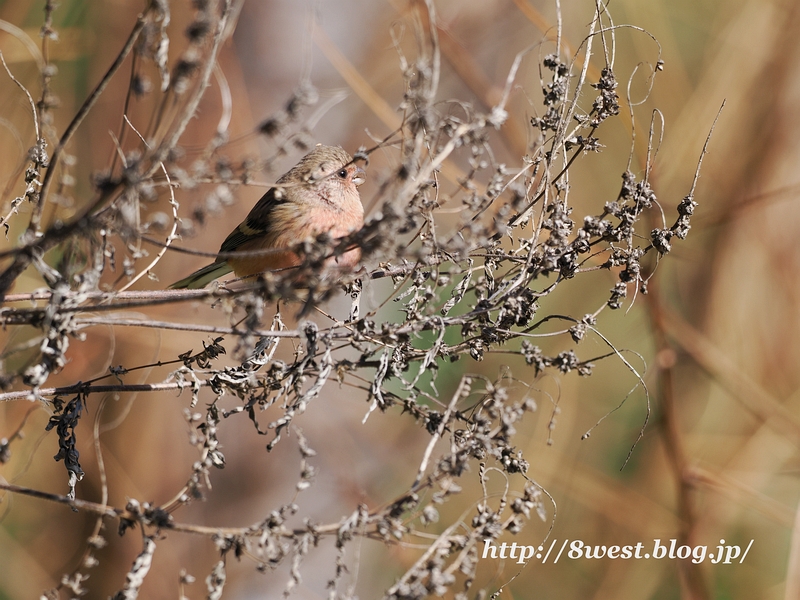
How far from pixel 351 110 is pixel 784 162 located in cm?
396

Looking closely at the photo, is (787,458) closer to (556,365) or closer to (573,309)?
(573,309)

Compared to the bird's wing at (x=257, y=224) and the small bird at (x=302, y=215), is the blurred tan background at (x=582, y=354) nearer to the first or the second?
the bird's wing at (x=257, y=224)

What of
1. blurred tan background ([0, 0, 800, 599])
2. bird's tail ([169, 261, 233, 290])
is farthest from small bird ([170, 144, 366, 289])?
blurred tan background ([0, 0, 800, 599])

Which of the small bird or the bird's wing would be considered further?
the bird's wing

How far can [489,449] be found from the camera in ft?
5.54

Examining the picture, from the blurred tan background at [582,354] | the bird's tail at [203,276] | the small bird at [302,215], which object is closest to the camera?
the small bird at [302,215]

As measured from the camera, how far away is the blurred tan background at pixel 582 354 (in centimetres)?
539

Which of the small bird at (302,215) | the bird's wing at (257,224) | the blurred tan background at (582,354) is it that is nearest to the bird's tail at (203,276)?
the small bird at (302,215)

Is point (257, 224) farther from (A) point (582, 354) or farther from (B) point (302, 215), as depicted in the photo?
(A) point (582, 354)

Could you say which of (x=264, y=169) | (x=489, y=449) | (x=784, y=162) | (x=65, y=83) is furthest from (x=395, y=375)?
(x=784, y=162)

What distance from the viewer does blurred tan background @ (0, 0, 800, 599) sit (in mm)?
5387

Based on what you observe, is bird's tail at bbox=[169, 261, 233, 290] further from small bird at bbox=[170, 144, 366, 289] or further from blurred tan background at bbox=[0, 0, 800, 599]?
blurred tan background at bbox=[0, 0, 800, 599]

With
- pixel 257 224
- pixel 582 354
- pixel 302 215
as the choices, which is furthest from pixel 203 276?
pixel 582 354

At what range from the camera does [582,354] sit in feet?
21.4
